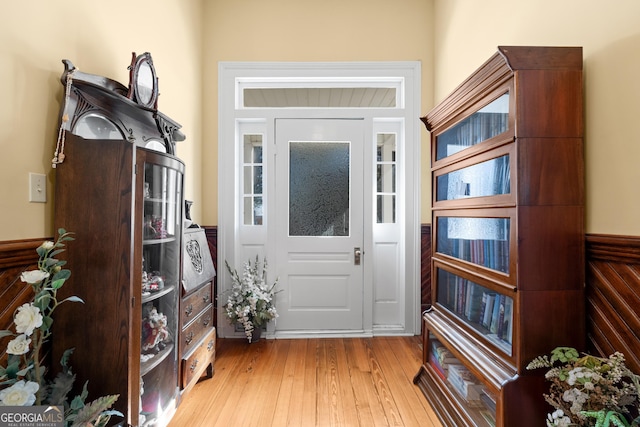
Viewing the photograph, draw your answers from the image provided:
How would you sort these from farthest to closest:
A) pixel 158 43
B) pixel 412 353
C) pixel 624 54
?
pixel 412 353 < pixel 158 43 < pixel 624 54

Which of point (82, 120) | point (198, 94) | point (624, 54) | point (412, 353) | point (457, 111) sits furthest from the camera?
point (198, 94)

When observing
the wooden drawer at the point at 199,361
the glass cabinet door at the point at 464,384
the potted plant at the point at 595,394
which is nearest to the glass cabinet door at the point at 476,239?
the potted plant at the point at 595,394

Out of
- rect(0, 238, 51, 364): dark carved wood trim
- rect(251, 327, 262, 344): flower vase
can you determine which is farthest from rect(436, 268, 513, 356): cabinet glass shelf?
rect(0, 238, 51, 364): dark carved wood trim

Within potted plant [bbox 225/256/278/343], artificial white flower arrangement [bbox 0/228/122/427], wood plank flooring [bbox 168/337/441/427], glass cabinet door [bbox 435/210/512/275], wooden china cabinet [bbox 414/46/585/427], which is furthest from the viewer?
potted plant [bbox 225/256/278/343]

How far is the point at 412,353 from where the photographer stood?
2.87 metres

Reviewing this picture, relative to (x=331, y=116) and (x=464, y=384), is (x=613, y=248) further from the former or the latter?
(x=331, y=116)

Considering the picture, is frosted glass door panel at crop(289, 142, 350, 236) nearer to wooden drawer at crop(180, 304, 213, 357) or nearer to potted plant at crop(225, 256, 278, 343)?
potted plant at crop(225, 256, 278, 343)

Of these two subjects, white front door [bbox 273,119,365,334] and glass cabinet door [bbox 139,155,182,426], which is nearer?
glass cabinet door [bbox 139,155,182,426]

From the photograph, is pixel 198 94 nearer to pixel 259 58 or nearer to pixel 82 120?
pixel 259 58

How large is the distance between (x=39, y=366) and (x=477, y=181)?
207 cm

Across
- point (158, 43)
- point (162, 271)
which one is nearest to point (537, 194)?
point (162, 271)

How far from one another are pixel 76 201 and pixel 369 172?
2.43 meters

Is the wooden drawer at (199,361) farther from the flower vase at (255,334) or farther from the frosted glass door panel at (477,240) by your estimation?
the frosted glass door panel at (477,240)

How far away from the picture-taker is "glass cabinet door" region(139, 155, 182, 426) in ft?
5.34
